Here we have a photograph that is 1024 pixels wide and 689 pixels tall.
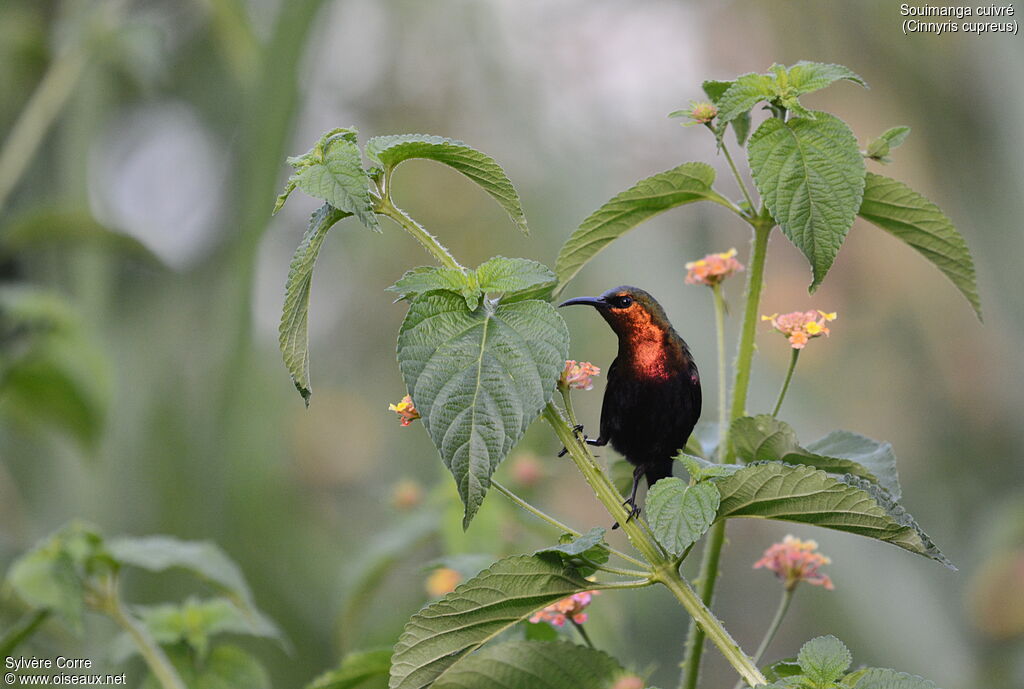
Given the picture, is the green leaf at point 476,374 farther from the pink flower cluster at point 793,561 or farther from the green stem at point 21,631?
the green stem at point 21,631

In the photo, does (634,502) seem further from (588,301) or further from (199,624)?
(199,624)

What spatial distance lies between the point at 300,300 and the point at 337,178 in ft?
0.17

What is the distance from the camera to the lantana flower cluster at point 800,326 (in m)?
0.44

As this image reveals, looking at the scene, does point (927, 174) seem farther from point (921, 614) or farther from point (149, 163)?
point (149, 163)

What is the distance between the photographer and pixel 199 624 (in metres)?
0.65

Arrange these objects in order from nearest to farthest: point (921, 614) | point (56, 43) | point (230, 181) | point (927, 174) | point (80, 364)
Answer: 1. point (80, 364)
2. point (921, 614)
3. point (56, 43)
4. point (230, 181)
5. point (927, 174)

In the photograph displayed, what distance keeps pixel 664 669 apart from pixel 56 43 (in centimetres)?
141

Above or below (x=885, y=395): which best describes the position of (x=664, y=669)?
below

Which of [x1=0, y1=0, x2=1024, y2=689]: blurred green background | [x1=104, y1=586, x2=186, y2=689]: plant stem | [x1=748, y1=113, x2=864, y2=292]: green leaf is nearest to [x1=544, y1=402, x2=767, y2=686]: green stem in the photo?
[x1=748, y1=113, x2=864, y2=292]: green leaf

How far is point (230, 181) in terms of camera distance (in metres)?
1.58

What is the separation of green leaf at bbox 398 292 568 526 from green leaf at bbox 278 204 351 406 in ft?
0.16

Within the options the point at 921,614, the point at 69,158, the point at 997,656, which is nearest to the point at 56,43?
the point at 69,158

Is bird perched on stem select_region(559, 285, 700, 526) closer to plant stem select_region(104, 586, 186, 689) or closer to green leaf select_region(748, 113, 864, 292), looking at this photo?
green leaf select_region(748, 113, 864, 292)

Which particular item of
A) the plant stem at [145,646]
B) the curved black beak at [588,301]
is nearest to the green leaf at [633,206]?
the curved black beak at [588,301]
